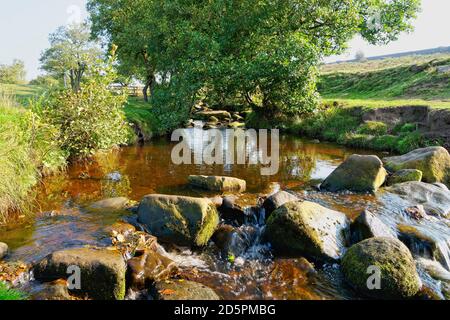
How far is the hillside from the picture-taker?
2892 cm

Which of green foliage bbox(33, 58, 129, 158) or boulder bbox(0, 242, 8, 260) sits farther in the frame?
green foliage bbox(33, 58, 129, 158)

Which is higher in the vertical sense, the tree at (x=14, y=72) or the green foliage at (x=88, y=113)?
the tree at (x=14, y=72)

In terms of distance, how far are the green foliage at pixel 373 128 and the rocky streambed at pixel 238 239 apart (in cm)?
947

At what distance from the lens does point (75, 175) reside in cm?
1431

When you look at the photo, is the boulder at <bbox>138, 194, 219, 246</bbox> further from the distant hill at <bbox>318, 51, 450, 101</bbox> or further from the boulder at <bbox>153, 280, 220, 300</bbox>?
the distant hill at <bbox>318, 51, 450, 101</bbox>

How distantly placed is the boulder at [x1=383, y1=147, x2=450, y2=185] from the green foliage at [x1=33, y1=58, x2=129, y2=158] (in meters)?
12.5

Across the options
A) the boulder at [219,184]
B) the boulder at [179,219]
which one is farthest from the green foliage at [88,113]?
the boulder at [179,219]

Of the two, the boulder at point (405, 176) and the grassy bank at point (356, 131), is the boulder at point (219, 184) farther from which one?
the grassy bank at point (356, 131)

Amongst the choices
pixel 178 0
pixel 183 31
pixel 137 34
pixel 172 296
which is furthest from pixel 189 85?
pixel 172 296

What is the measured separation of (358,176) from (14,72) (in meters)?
87.6

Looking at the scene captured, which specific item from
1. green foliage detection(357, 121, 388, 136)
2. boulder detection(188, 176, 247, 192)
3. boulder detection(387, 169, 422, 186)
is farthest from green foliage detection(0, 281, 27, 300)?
green foliage detection(357, 121, 388, 136)

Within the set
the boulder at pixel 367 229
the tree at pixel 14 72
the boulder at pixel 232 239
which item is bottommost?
the boulder at pixel 232 239

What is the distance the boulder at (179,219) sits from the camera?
884cm

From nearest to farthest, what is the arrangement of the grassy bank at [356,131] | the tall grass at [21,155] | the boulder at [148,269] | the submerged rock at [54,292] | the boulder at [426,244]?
1. the submerged rock at [54,292]
2. the boulder at [148,269]
3. the boulder at [426,244]
4. the tall grass at [21,155]
5. the grassy bank at [356,131]
